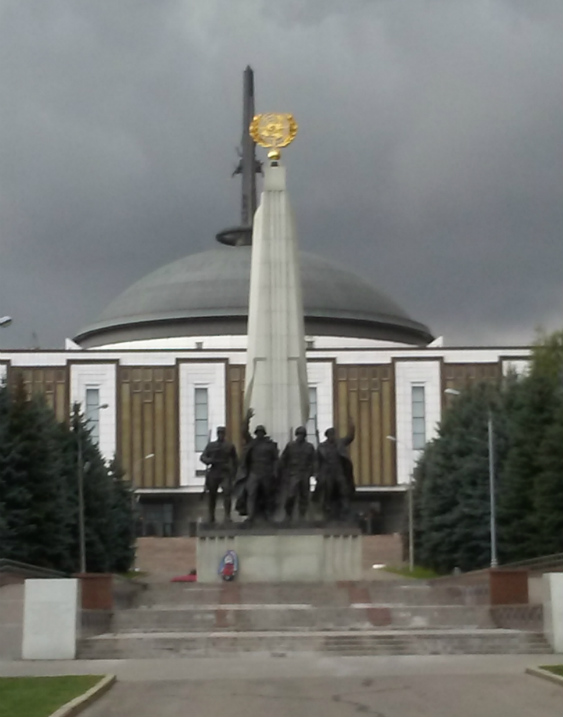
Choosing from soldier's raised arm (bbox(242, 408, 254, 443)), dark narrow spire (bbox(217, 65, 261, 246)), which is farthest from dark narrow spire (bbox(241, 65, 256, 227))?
soldier's raised arm (bbox(242, 408, 254, 443))

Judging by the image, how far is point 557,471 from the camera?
40375 millimetres

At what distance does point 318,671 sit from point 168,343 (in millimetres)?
75596

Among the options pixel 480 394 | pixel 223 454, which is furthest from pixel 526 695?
pixel 480 394

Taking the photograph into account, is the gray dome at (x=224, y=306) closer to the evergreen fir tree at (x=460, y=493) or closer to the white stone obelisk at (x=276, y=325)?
the evergreen fir tree at (x=460, y=493)

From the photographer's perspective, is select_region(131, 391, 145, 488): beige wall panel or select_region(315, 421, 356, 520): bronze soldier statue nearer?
select_region(315, 421, 356, 520): bronze soldier statue

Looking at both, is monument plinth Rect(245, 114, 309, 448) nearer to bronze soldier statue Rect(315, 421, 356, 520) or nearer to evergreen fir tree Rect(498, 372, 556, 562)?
bronze soldier statue Rect(315, 421, 356, 520)

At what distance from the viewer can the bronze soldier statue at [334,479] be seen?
3034cm

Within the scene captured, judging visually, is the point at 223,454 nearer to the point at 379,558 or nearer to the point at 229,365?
the point at 379,558

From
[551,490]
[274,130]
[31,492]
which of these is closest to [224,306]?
[31,492]

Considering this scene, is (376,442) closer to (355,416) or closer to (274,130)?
(355,416)

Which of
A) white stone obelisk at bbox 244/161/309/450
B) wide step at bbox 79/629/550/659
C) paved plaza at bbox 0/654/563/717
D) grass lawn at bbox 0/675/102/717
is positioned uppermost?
white stone obelisk at bbox 244/161/309/450

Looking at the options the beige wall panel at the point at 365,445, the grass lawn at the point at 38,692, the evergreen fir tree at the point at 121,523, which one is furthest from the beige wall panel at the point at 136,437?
the grass lawn at the point at 38,692

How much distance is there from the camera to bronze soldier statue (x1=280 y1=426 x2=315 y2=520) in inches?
1171

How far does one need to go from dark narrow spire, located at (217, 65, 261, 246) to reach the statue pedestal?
64900 millimetres
